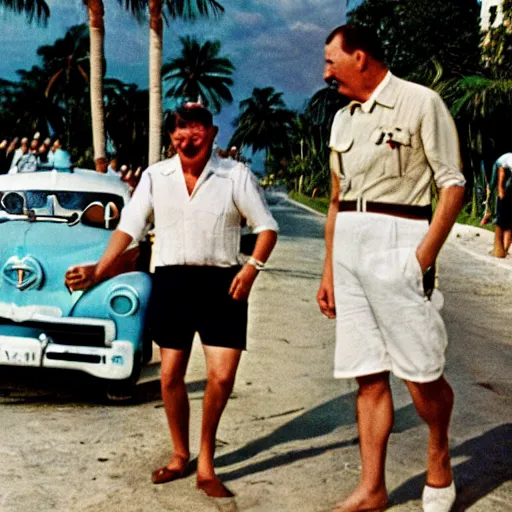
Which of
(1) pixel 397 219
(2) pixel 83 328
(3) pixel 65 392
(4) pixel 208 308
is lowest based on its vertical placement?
(3) pixel 65 392

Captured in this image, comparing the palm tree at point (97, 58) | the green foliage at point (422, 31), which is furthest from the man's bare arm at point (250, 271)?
the green foliage at point (422, 31)

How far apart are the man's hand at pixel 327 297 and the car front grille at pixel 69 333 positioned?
2.26m

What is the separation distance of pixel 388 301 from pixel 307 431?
1.81 m

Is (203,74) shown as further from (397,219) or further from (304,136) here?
(397,219)

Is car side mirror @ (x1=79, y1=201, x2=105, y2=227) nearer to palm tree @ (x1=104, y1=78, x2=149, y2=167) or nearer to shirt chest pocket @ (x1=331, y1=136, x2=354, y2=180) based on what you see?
shirt chest pocket @ (x1=331, y1=136, x2=354, y2=180)

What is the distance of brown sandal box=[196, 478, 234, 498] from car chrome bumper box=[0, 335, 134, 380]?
5.66 feet

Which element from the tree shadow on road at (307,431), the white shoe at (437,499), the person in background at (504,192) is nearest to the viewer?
the white shoe at (437,499)

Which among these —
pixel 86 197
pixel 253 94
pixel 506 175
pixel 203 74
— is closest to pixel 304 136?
pixel 203 74

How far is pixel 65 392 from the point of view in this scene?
247 inches

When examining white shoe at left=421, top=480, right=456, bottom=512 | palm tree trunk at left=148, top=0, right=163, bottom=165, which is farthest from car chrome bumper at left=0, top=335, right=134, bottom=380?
palm tree trunk at left=148, top=0, right=163, bottom=165

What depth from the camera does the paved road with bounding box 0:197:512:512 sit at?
416 centimetres

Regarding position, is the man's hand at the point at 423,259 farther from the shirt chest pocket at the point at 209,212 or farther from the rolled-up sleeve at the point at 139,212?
the rolled-up sleeve at the point at 139,212

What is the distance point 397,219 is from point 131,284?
2694 millimetres

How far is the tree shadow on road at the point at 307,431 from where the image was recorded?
184 inches
